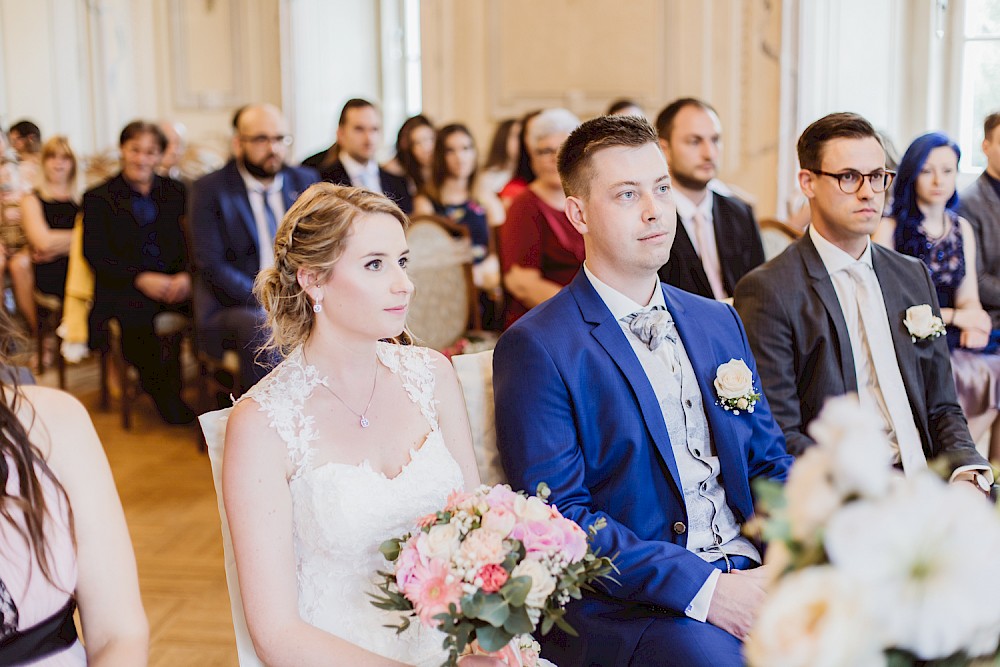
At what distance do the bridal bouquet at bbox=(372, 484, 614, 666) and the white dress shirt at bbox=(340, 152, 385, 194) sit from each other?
4384mm

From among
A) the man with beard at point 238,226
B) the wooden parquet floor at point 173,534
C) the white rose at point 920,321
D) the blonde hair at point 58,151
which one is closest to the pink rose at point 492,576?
the white rose at point 920,321

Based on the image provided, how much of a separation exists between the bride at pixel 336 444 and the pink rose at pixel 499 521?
28 cm

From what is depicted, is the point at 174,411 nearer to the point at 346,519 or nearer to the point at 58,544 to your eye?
the point at 346,519

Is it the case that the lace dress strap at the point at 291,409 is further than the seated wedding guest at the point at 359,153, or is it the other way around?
the seated wedding guest at the point at 359,153

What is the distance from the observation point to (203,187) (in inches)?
203

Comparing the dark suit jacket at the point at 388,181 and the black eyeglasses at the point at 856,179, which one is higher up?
the black eyeglasses at the point at 856,179

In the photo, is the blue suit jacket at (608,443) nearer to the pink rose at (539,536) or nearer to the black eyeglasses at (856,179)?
the pink rose at (539,536)

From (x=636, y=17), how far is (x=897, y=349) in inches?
187

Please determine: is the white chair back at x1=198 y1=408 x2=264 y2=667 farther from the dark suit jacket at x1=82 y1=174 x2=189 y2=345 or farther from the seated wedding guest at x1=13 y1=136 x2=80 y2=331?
the seated wedding guest at x1=13 y1=136 x2=80 y2=331

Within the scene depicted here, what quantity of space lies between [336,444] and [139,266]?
420 centimetres

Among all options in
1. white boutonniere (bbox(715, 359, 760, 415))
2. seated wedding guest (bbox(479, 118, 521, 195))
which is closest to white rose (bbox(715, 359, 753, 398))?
white boutonniere (bbox(715, 359, 760, 415))

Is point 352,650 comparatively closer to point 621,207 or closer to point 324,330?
point 324,330

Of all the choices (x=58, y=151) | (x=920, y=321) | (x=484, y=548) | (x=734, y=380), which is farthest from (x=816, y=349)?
(x=58, y=151)

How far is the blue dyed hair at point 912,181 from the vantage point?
12.1ft
